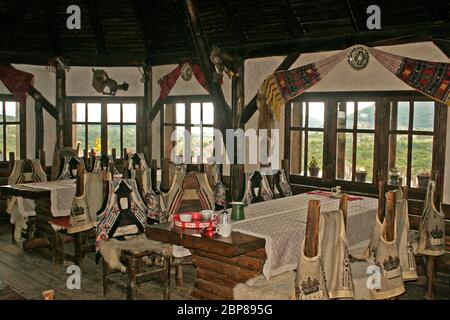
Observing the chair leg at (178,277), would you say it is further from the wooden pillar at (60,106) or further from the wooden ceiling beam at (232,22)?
the wooden pillar at (60,106)

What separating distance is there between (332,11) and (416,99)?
164 centimetres

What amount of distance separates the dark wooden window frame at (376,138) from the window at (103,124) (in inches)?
148

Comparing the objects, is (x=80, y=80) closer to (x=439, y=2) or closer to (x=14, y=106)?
(x=14, y=106)

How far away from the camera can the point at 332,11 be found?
7.11 meters

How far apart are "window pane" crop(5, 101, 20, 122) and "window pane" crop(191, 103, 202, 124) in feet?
10.4

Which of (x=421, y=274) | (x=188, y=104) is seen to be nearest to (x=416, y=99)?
(x=421, y=274)

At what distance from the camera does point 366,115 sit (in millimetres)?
7184

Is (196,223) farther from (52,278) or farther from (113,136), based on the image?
(113,136)

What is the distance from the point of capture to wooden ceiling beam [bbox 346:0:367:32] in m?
6.70

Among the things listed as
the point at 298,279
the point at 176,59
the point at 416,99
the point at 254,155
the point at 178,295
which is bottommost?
the point at 178,295

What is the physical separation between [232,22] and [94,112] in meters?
3.56

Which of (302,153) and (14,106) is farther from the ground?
(14,106)
